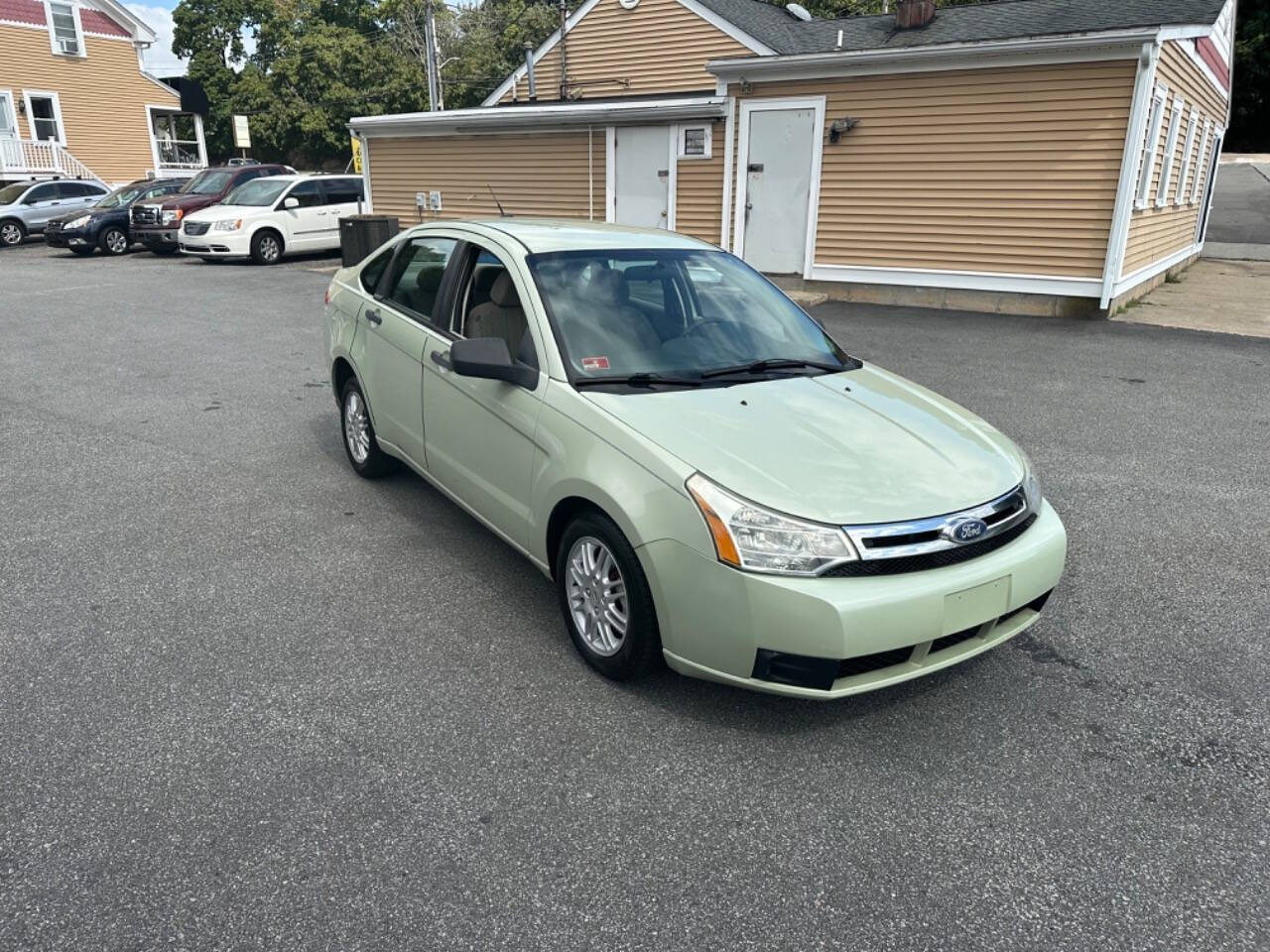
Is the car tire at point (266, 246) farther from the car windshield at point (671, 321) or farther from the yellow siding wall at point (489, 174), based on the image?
the car windshield at point (671, 321)

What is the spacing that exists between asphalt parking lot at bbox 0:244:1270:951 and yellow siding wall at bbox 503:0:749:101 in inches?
642

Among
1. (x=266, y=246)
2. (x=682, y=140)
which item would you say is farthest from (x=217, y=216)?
(x=682, y=140)

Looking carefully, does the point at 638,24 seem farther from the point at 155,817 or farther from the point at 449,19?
the point at 449,19

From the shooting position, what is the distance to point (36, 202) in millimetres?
22656

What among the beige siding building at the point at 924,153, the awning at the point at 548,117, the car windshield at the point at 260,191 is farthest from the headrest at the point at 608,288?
the car windshield at the point at 260,191

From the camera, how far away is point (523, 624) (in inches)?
151

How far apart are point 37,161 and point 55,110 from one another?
7.15 ft

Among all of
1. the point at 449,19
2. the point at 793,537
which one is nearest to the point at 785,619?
the point at 793,537

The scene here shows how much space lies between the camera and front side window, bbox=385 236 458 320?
454cm

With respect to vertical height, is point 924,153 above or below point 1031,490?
above

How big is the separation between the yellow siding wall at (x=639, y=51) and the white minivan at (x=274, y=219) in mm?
5404

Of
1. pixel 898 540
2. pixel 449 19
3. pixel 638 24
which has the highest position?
pixel 449 19

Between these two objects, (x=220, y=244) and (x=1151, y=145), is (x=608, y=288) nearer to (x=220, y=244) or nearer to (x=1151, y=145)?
(x=1151, y=145)

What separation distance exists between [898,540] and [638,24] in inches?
778
